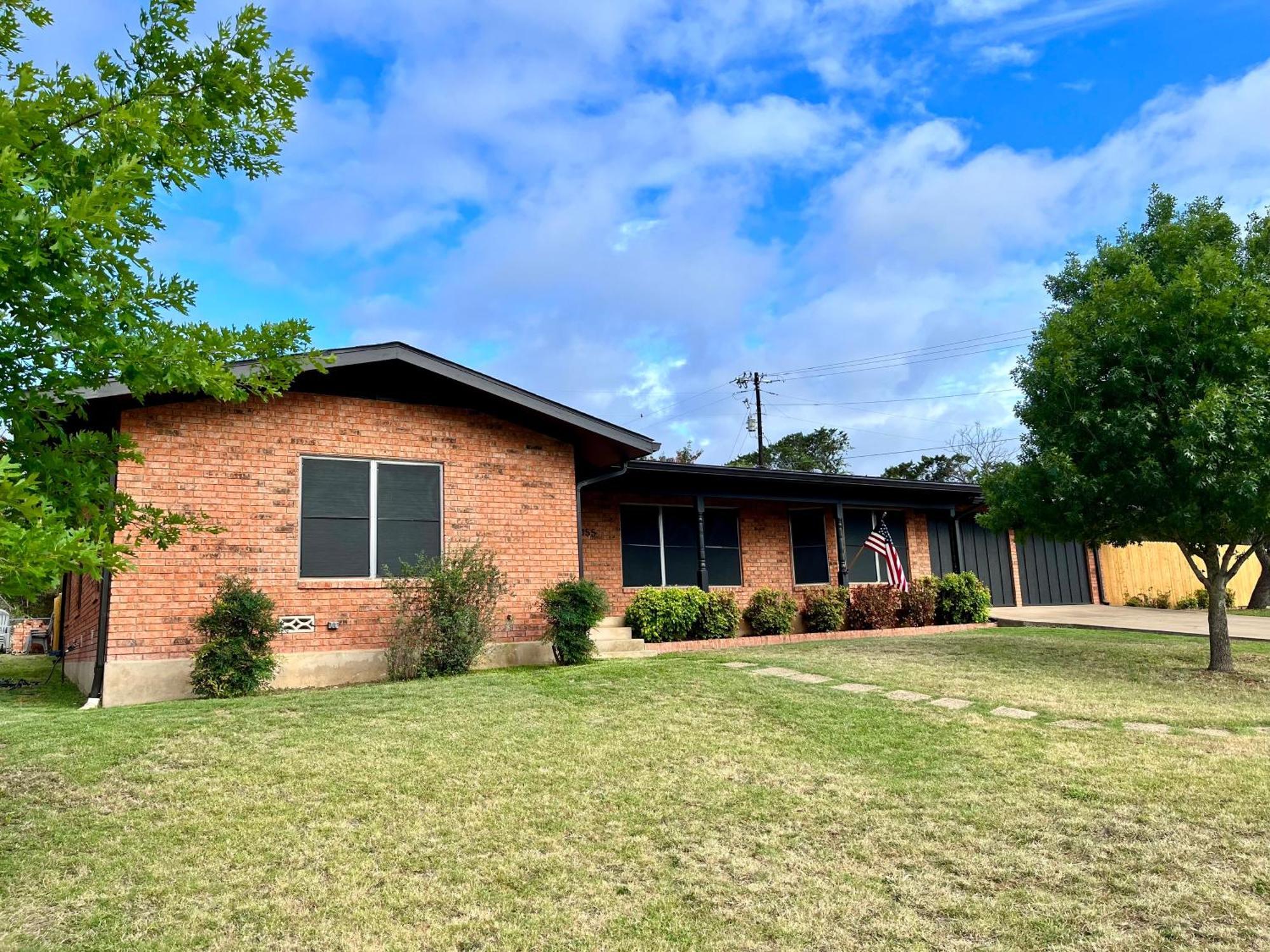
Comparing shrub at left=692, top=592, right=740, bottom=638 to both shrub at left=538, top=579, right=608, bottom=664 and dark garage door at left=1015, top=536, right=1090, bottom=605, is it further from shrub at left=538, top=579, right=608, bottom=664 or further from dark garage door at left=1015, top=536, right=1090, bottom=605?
dark garage door at left=1015, top=536, right=1090, bottom=605

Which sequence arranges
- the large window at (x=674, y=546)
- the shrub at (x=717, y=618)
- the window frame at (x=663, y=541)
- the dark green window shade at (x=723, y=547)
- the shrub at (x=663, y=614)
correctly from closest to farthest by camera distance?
the shrub at (x=663, y=614) < the shrub at (x=717, y=618) < the window frame at (x=663, y=541) < the large window at (x=674, y=546) < the dark green window shade at (x=723, y=547)

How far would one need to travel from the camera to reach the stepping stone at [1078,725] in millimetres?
6663

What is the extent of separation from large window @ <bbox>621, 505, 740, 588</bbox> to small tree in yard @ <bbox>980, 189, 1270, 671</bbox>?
6.23 meters

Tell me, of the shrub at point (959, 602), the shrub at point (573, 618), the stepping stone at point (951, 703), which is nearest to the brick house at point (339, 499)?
the shrub at point (573, 618)

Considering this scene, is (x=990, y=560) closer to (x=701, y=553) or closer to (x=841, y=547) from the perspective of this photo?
(x=841, y=547)

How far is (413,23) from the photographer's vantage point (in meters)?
9.76

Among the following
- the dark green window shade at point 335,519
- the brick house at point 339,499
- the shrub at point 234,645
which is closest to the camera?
the shrub at point 234,645

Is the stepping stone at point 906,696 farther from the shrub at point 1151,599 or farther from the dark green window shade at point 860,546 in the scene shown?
the shrub at point 1151,599

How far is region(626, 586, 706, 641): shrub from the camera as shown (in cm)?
1277

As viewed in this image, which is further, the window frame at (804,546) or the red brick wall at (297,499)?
the window frame at (804,546)

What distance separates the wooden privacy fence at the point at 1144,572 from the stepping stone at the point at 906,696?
17.1 m

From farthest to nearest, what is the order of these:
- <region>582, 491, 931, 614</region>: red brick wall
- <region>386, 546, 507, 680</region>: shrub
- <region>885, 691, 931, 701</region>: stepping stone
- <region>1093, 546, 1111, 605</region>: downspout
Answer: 1. <region>1093, 546, 1111, 605</region>: downspout
2. <region>582, 491, 931, 614</region>: red brick wall
3. <region>386, 546, 507, 680</region>: shrub
4. <region>885, 691, 931, 701</region>: stepping stone

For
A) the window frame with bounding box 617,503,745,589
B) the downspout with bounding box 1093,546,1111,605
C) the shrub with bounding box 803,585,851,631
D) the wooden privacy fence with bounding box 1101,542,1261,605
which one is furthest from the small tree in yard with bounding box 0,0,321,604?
the wooden privacy fence with bounding box 1101,542,1261,605

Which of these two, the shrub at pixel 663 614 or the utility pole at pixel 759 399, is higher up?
the utility pole at pixel 759 399
